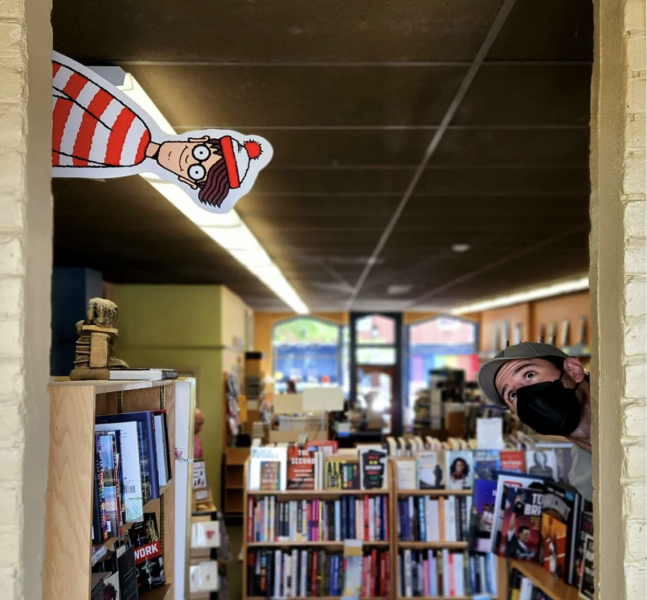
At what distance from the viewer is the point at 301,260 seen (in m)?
8.85

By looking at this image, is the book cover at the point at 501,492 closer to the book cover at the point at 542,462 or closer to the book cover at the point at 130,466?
the book cover at the point at 542,462

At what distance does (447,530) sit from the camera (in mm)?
5727

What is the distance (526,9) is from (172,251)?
5.48 metres

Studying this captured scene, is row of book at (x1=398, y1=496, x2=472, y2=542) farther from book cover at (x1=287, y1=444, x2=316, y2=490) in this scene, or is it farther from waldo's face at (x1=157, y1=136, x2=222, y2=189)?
waldo's face at (x1=157, y1=136, x2=222, y2=189)

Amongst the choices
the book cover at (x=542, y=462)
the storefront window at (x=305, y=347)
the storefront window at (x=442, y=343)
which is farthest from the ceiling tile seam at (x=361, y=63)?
the storefront window at (x=442, y=343)

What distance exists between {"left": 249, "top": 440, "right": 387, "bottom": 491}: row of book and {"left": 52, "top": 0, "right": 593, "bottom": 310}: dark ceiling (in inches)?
76.9

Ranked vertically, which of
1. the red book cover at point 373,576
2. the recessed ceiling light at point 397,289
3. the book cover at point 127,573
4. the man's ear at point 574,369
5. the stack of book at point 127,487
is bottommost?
the red book cover at point 373,576

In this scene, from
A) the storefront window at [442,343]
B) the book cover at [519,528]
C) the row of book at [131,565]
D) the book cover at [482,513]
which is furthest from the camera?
the storefront window at [442,343]

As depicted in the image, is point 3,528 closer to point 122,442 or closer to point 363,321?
point 122,442

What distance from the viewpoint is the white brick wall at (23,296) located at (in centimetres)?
155

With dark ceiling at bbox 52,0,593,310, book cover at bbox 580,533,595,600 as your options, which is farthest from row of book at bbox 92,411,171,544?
book cover at bbox 580,533,595,600

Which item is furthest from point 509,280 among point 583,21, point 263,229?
point 583,21

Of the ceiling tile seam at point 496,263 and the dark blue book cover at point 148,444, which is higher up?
the ceiling tile seam at point 496,263

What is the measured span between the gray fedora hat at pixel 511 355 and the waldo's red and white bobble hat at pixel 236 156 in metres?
1.15
